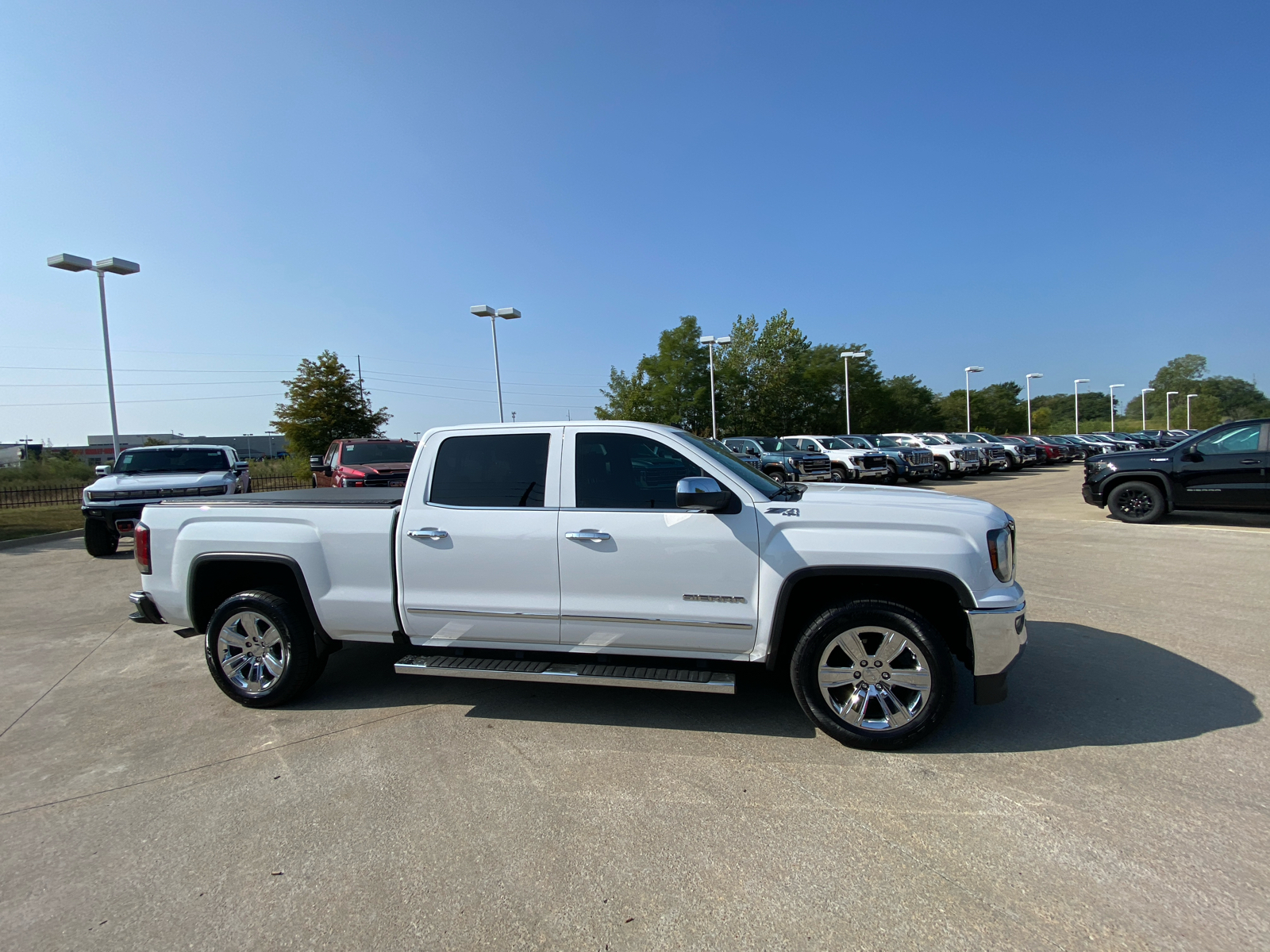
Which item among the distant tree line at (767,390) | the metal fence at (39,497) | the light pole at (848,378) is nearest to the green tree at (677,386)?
the distant tree line at (767,390)

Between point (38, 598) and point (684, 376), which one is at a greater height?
point (684, 376)

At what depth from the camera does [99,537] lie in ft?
35.4

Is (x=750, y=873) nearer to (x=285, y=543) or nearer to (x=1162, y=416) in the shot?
(x=285, y=543)

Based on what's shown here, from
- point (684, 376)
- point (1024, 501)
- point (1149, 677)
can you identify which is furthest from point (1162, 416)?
point (1149, 677)

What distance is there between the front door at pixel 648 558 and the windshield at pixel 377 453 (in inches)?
470

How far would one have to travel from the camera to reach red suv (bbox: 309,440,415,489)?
45.5ft

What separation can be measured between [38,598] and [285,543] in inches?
244

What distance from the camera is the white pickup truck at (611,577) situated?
358cm

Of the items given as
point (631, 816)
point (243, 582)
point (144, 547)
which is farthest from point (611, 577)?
point (144, 547)

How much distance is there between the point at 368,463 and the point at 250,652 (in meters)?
10.8

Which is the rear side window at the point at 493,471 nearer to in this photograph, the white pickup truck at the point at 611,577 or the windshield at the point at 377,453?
the white pickup truck at the point at 611,577

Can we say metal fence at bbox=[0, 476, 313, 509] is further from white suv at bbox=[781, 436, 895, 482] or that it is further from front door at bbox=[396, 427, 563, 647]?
front door at bbox=[396, 427, 563, 647]

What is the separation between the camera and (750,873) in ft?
8.70

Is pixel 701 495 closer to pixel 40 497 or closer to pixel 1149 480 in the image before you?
pixel 1149 480
